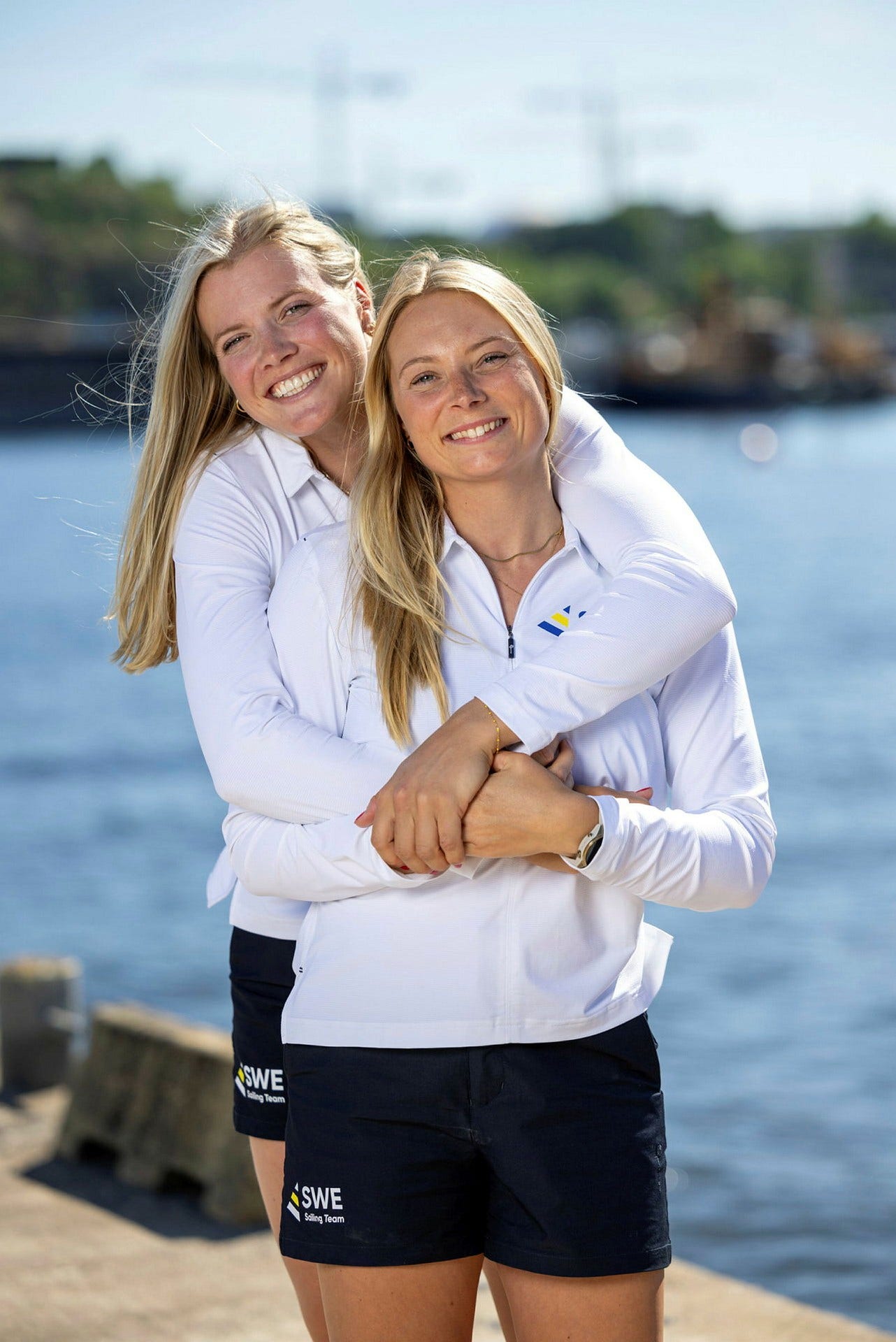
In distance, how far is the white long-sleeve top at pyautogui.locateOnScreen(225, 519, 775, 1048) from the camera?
1892 mm

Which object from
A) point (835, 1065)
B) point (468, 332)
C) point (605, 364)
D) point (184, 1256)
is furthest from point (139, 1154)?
point (605, 364)

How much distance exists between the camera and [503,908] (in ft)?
6.32

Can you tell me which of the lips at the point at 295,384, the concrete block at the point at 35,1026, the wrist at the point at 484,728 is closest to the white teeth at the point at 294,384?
the lips at the point at 295,384

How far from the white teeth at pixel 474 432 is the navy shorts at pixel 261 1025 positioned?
822mm

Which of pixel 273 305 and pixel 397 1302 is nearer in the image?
pixel 397 1302

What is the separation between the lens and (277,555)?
2.29 m

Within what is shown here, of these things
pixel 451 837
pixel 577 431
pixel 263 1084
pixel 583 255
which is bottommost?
pixel 263 1084

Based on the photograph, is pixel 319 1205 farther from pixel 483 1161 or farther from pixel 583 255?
pixel 583 255

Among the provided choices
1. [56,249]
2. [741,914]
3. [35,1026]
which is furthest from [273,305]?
[56,249]

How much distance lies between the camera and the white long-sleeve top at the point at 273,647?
191cm

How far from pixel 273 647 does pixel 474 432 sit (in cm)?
40

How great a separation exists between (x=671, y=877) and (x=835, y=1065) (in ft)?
27.0

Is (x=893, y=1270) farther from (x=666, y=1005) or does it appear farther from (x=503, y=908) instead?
(x=503, y=908)

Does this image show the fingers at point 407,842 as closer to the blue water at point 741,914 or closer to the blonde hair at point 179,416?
the blonde hair at point 179,416
